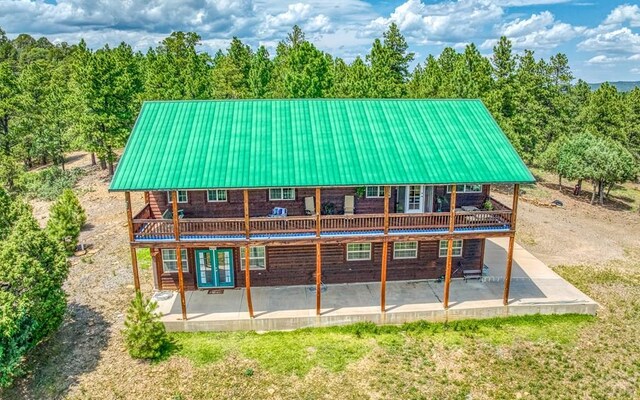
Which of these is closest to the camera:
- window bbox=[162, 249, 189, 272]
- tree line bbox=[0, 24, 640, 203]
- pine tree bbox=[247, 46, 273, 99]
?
window bbox=[162, 249, 189, 272]

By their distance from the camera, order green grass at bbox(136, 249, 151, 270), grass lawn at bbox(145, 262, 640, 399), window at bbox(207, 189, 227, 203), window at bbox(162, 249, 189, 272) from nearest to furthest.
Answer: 1. grass lawn at bbox(145, 262, 640, 399)
2. window at bbox(207, 189, 227, 203)
3. window at bbox(162, 249, 189, 272)
4. green grass at bbox(136, 249, 151, 270)

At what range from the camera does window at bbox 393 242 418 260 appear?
23.6 m

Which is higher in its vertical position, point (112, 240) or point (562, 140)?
point (562, 140)

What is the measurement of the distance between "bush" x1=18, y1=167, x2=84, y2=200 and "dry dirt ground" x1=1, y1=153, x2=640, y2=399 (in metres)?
1.10

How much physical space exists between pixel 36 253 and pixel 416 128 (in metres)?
17.1

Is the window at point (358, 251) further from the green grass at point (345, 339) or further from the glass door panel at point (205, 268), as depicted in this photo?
the glass door panel at point (205, 268)

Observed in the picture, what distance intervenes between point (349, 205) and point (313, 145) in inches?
143

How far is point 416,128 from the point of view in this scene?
22547 millimetres

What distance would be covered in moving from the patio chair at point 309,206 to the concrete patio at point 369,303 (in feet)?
12.9

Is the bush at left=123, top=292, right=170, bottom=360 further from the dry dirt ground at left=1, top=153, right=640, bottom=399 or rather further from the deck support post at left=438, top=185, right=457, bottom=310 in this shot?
the deck support post at left=438, top=185, right=457, bottom=310

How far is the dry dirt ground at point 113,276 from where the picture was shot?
1723 cm

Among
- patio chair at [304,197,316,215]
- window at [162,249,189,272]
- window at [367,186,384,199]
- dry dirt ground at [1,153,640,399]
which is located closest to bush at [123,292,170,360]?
dry dirt ground at [1,153,640,399]

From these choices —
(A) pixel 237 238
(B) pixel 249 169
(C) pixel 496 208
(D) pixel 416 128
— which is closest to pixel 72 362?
(A) pixel 237 238

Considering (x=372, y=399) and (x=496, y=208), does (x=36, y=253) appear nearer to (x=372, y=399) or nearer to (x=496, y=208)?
(x=372, y=399)
